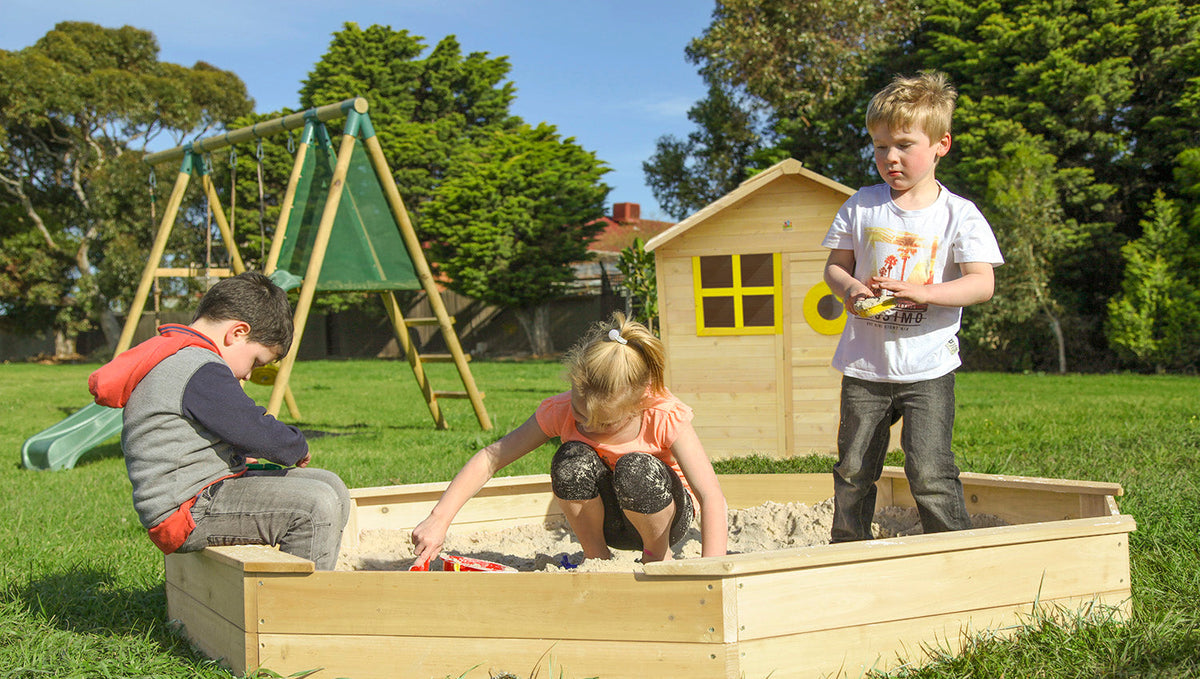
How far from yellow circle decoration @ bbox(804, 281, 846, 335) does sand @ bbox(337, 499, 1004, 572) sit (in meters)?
2.07

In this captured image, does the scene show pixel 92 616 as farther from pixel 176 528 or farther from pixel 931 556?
pixel 931 556

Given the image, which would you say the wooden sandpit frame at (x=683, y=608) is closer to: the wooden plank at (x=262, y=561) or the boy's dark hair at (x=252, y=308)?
the wooden plank at (x=262, y=561)

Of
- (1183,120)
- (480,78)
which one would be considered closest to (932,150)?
(1183,120)

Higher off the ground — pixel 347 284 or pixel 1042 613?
pixel 347 284

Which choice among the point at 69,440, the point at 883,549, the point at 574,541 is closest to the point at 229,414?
the point at 574,541

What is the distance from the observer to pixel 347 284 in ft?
21.1

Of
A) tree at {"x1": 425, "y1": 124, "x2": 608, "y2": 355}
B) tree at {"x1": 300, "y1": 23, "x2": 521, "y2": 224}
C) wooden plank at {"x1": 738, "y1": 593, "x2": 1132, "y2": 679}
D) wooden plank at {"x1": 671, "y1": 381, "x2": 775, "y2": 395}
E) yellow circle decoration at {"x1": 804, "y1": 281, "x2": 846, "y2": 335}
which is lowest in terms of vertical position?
wooden plank at {"x1": 738, "y1": 593, "x2": 1132, "y2": 679}

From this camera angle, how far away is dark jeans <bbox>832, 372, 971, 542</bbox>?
2666 millimetres

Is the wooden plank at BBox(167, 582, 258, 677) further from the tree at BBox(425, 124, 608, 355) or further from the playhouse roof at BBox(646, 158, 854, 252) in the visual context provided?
the tree at BBox(425, 124, 608, 355)

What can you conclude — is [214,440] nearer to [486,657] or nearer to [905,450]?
[486,657]

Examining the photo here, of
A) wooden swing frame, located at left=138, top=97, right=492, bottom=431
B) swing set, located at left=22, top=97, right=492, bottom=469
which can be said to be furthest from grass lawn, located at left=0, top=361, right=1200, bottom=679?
wooden swing frame, located at left=138, top=97, right=492, bottom=431

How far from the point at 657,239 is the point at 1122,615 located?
3.58 m

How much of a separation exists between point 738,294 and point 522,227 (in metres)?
17.3

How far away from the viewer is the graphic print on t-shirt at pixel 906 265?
274 cm
